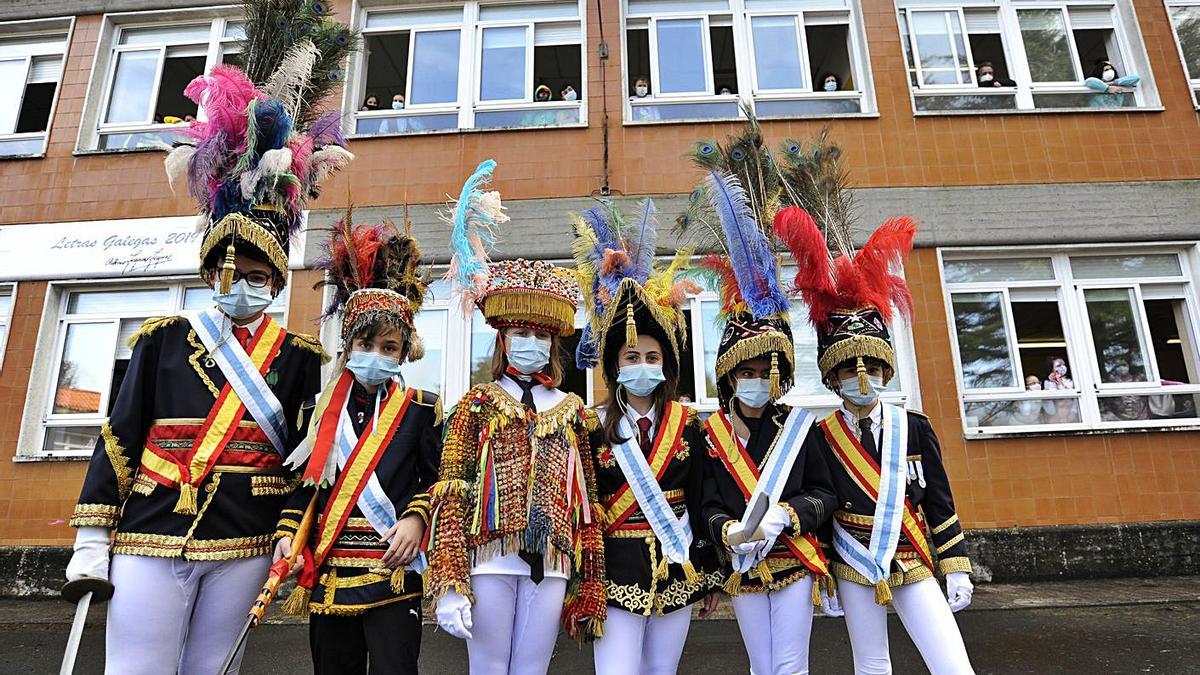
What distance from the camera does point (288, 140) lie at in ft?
10.2

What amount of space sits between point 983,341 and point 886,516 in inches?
231

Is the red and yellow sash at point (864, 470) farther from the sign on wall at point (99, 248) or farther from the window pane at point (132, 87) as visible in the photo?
the window pane at point (132, 87)

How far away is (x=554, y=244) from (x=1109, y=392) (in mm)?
6856

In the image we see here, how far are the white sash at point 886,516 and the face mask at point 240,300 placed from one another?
2.98 metres

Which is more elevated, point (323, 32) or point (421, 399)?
point (323, 32)

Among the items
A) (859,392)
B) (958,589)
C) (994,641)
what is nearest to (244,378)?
(859,392)

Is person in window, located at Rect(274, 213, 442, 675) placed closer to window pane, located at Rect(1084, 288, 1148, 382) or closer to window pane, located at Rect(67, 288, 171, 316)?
window pane, located at Rect(67, 288, 171, 316)

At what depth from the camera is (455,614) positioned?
99.3 inches

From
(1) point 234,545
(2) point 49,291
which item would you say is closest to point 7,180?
(2) point 49,291

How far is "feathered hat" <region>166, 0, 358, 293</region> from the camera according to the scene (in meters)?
2.96

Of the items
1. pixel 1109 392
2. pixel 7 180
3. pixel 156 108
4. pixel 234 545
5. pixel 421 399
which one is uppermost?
pixel 156 108

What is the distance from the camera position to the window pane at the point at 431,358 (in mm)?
7855

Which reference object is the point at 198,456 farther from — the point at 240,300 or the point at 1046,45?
the point at 1046,45

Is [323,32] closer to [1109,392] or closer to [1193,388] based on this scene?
[1109,392]
